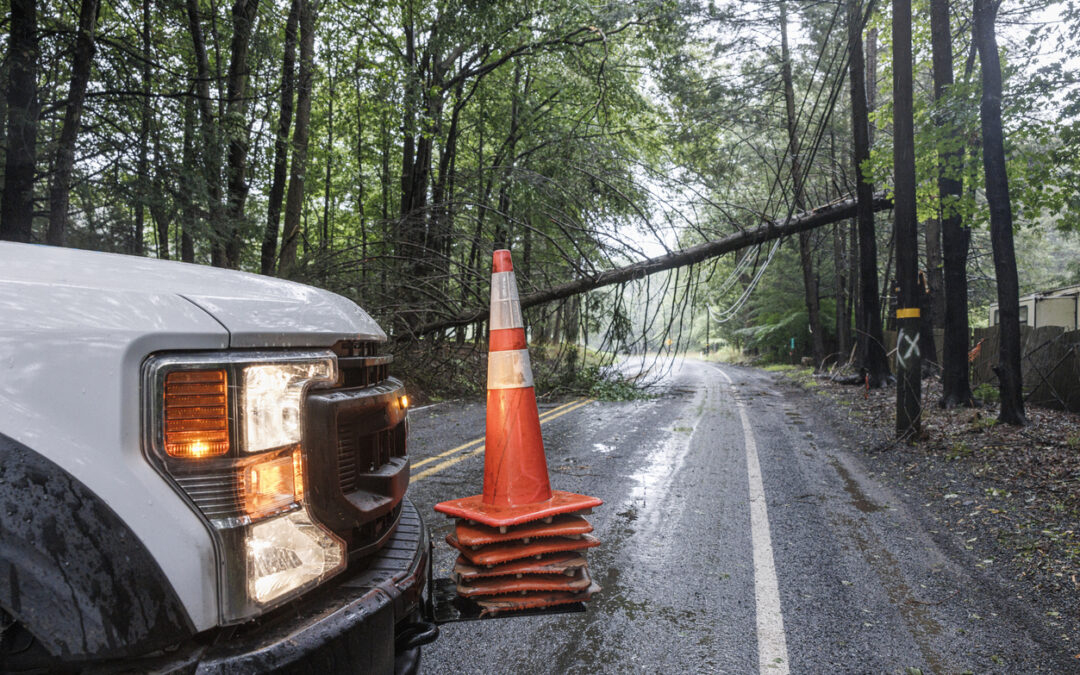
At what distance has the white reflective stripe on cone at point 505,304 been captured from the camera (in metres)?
2.82

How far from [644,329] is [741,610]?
576 centimetres

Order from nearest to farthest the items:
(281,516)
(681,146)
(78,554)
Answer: (78,554), (281,516), (681,146)

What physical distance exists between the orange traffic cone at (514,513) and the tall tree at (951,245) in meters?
10.5

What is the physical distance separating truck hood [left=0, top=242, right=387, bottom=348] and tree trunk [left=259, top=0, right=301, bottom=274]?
10200 millimetres

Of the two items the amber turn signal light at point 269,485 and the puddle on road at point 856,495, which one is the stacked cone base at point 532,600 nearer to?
the amber turn signal light at point 269,485

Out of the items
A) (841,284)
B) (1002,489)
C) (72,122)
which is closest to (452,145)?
(72,122)

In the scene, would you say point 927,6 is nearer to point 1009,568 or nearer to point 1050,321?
point 1050,321

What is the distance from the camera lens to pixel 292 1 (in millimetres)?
12211

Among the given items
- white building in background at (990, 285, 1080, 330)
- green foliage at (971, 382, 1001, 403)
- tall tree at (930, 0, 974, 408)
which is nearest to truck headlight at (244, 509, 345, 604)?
tall tree at (930, 0, 974, 408)

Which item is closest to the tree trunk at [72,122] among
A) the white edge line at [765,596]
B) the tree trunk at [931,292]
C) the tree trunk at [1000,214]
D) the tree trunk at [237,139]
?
the tree trunk at [237,139]

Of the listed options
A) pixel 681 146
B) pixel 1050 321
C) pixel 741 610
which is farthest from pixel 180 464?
pixel 1050 321

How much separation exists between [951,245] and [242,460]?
520 inches

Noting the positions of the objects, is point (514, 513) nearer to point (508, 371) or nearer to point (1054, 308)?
point (508, 371)

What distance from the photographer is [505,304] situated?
2.82 m
